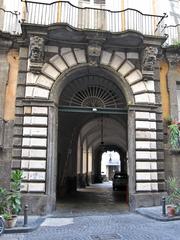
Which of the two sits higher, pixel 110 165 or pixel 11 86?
pixel 11 86

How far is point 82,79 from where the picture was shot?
44.0ft

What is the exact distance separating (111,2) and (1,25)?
4.83m

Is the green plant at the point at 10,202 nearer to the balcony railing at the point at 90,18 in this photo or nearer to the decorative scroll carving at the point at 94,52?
the decorative scroll carving at the point at 94,52

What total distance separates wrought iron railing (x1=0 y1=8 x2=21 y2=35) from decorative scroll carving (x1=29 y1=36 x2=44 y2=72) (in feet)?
4.69

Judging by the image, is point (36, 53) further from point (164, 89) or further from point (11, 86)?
point (164, 89)

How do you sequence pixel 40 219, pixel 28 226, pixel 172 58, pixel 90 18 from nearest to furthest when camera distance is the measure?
pixel 28 226, pixel 40 219, pixel 90 18, pixel 172 58

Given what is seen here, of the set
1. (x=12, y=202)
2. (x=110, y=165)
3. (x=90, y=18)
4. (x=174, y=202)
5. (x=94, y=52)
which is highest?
(x=90, y=18)

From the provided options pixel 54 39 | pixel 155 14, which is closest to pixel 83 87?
pixel 54 39

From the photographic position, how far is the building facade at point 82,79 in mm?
11219

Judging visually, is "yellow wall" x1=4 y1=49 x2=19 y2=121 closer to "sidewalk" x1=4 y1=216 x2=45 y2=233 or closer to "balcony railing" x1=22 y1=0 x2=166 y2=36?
"balcony railing" x1=22 y1=0 x2=166 y2=36

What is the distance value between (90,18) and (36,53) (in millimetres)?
2816

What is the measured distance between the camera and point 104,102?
13188 millimetres

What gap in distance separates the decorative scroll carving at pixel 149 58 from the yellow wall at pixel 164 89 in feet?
3.36

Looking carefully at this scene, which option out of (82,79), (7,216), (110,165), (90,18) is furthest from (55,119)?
(110,165)
